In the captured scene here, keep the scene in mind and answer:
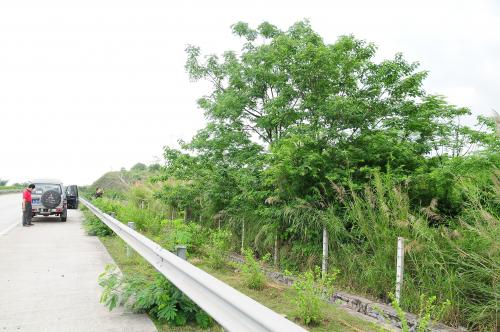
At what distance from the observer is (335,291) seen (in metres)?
6.86

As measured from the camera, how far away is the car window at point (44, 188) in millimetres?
21531

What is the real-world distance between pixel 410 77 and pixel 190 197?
24.9 ft

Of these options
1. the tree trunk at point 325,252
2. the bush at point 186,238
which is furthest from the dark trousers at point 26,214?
the tree trunk at point 325,252

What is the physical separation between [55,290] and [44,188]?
1709 centimetres

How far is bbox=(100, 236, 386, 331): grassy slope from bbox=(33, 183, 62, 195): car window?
13.0 meters

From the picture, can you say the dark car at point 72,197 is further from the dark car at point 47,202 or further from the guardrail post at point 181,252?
the guardrail post at point 181,252

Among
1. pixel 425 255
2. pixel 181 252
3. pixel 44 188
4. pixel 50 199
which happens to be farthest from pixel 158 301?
pixel 44 188

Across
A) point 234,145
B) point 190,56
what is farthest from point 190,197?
point 190,56

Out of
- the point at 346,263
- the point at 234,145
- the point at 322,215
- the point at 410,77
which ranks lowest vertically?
the point at 346,263

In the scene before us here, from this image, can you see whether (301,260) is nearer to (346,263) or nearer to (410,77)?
(346,263)

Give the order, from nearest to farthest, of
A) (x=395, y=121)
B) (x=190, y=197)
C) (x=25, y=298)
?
1. (x=25, y=298)
2. (x=395, y=121)
3. (x=190, y=197)

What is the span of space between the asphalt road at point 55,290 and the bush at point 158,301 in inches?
6.4

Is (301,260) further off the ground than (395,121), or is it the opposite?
(395,121)

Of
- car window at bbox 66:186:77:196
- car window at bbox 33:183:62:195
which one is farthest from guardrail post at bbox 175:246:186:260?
car window at bbox 66:186:77:196
